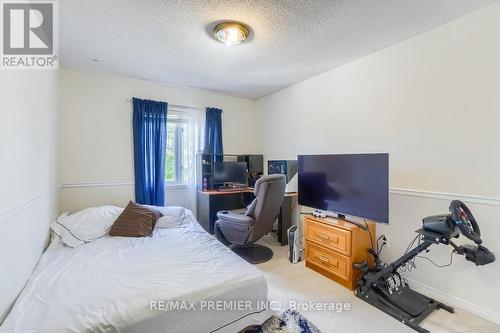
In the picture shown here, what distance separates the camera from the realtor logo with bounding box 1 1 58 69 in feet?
5.03

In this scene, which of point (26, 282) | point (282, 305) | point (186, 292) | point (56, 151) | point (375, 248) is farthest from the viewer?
point (56, 151)

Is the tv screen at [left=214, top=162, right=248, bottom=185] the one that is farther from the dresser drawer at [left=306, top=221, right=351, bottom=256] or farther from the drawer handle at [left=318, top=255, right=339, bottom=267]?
the drawer handle at [left=318, top=255, right=339, bottom=267]

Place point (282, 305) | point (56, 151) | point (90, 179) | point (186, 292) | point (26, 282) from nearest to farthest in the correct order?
point (186, 292)
point (26, 282)
point (282, 305)
point (56, 151)
point (90, 179)

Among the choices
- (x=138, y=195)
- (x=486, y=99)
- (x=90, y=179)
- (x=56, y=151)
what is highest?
(x=486, y=99)

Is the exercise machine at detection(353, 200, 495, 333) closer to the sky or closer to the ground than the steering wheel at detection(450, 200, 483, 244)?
closer to the ground

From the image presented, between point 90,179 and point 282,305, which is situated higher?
point 90,179

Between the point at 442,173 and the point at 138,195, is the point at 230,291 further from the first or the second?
the point at 138,195

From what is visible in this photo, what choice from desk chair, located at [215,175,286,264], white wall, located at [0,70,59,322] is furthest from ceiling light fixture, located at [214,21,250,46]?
white wall, located at [0,70,59,322]

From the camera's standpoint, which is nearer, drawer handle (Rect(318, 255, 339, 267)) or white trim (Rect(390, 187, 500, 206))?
white trim (Rect(390, 187, 500, 206))

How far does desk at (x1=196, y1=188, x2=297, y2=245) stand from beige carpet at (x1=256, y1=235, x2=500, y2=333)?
2.96ft

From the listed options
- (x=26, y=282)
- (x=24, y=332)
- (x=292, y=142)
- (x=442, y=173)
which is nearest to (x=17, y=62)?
(x=26, y=282)

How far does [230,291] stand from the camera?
1.51 m

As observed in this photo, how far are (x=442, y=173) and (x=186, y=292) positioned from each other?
2.34 m

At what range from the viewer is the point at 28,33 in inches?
74.6
